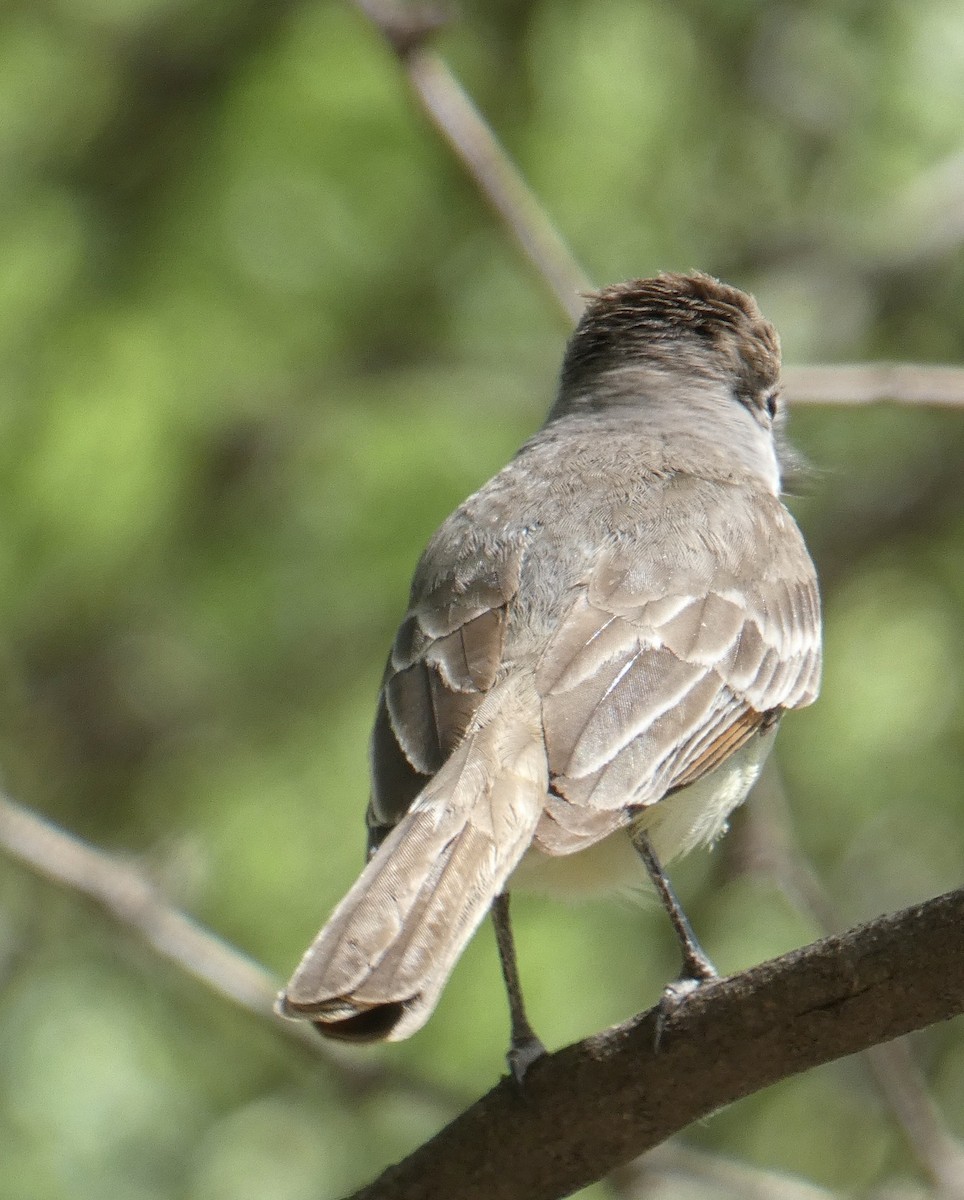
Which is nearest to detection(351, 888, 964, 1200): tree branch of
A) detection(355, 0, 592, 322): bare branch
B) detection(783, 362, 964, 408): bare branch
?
detection(783, 362, 964, 408): bare branch

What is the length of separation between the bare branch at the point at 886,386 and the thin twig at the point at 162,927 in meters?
2.42

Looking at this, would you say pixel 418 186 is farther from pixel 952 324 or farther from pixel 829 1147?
pixel 829 1147

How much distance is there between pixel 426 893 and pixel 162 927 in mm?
2483

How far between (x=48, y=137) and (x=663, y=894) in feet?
19.4

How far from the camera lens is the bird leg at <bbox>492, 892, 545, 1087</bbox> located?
3.63 m

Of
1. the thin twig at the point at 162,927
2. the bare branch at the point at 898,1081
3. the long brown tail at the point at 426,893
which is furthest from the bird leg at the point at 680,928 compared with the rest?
the thin twig at the point at 162,927

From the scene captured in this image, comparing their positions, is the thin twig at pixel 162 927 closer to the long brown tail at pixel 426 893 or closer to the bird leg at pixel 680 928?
the bird leg at pixel 680 928

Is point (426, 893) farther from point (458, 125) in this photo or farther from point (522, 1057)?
point (458, 125)

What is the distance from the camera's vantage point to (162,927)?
5570 mm

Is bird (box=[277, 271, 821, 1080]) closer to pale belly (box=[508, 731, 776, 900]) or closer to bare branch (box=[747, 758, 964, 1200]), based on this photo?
pale belly (box=[508, 731, 776, 900])

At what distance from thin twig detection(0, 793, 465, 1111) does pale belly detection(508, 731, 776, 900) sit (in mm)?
1375

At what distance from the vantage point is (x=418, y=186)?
27.2 ft

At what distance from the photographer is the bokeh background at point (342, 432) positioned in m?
7.62

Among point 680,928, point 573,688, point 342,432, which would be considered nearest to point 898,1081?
point 680,928
